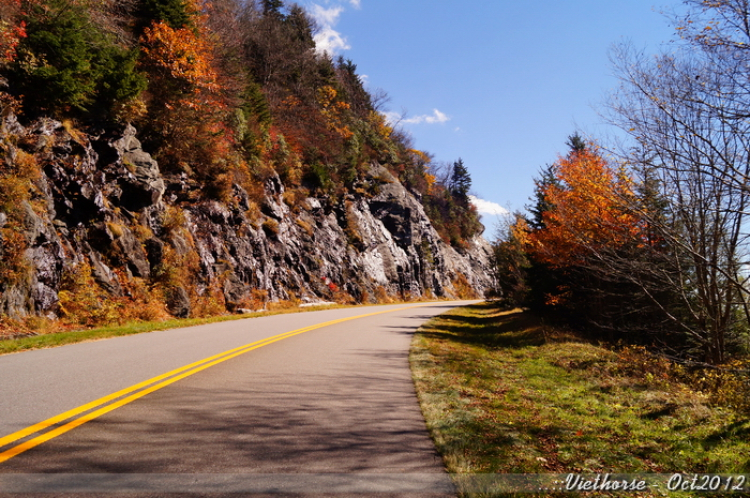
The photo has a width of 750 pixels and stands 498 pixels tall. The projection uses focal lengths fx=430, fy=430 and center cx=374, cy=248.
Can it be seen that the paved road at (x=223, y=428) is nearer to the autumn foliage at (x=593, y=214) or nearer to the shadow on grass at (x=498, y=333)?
the autumn foliage at (x=593, y=214)

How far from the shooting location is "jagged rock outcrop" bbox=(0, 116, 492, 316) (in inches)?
501

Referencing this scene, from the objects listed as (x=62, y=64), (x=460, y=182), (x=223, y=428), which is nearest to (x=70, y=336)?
(x=223, y=428)

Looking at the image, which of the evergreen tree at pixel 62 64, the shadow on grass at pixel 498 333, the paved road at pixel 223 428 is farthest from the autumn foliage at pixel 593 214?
the evergreen tree at pixel 62 64

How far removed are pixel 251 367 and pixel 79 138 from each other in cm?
1302

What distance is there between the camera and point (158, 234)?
1769cm

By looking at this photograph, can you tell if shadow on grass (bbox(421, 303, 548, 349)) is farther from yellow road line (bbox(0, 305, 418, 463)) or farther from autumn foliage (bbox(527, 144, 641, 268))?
yellow road line (bbox(0, 305, 418, 463))

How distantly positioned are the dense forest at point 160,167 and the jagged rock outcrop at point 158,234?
0.06 m

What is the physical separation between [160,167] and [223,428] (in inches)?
735

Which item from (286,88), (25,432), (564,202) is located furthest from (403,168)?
(25,432)

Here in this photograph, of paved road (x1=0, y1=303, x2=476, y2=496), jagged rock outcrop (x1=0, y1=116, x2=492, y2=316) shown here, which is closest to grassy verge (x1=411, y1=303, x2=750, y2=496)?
paved road (x1=0, y1=303, x2=476, y2=496)

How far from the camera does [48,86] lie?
1380 centimetres

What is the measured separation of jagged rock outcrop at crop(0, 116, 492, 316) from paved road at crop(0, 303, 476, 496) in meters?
6.43

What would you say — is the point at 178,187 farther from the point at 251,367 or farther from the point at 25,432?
the point at 25,432

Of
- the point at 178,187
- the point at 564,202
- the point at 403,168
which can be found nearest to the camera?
the point at 564,202
